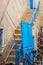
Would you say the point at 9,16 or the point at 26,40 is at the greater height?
the point at 9,16

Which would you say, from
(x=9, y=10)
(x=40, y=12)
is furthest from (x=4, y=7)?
(x=40, y=12)

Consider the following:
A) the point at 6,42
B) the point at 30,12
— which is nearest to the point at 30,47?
the point at 6,42

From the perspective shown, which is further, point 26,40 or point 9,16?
point 9,16

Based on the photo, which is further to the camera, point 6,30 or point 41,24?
point 41,24

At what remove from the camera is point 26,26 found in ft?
20.8

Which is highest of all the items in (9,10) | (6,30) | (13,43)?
(9,10)

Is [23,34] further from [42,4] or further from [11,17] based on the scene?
[42,4]

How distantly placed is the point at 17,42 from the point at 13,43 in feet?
0.56

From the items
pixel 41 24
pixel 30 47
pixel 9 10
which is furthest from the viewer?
pixel 41 24

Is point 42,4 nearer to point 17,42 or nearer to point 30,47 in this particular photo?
point 17,42

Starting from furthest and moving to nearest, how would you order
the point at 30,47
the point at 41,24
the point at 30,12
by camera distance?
the point at 41,24 → the point at 30,12 → the point at 30,47

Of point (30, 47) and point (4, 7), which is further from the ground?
point (4, 7)

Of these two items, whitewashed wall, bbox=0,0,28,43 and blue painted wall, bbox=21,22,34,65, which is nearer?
blue painted wall, bbox=21,22,34,65

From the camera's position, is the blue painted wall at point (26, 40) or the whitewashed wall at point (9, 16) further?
the whitewashed wall at point (9, 16)
